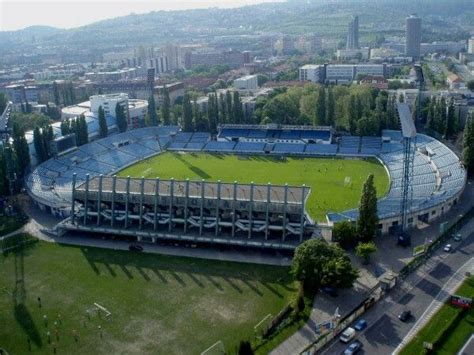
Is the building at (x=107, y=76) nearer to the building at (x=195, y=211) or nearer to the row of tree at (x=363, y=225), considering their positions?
the building at (x=195, y=211)

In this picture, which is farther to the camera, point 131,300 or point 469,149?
point 469,149

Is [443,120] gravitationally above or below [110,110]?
below

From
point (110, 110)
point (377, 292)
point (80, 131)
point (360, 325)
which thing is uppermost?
point (110, 110)

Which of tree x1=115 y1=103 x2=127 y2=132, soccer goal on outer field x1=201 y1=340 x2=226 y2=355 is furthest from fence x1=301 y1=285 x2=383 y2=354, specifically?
tree x1=115 y1=103 x2=127 y2=132

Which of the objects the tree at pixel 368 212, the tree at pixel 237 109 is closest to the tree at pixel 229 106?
the tree at pixel 237 109

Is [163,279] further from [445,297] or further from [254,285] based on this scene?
[445,297]

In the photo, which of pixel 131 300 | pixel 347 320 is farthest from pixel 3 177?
pixel 347 320

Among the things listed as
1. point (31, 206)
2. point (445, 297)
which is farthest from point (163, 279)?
point (31, 206)

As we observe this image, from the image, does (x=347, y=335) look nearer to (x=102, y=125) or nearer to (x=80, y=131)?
(x=80, y=131)
